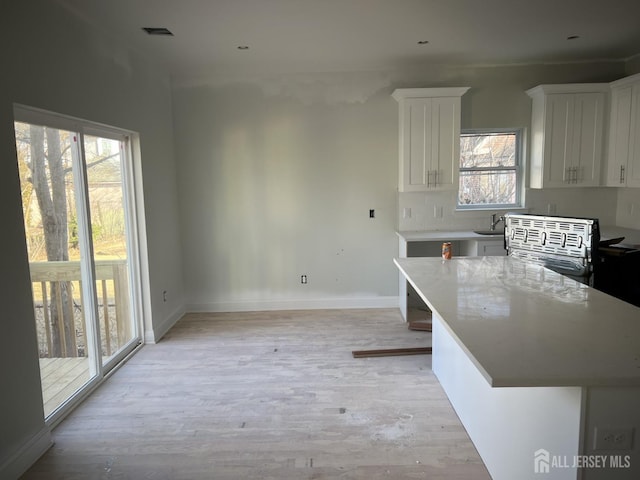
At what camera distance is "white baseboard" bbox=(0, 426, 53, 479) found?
2141 millimetres

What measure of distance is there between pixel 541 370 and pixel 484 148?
3.95m

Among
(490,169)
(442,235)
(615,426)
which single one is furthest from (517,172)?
(615,426)

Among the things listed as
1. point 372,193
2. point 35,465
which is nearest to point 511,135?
point 372,193

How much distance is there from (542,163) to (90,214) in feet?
14.2

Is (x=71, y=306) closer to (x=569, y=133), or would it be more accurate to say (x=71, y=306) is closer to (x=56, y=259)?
(x=56, y=259)

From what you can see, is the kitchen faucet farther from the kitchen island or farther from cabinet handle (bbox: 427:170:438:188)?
the kitchen island

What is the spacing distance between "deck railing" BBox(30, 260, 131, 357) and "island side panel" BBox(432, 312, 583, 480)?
254 centimetres

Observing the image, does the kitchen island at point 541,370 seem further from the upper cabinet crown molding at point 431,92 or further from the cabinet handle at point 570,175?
the upper cabinet crown molding at point 431,92

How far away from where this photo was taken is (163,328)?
4.34 metres

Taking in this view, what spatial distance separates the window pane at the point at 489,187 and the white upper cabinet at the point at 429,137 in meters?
0.39

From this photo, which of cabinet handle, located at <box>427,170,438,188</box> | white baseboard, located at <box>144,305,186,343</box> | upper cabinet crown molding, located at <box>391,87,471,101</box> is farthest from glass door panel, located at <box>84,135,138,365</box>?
cabinet handle, located at <box>427,170,438,188</box>

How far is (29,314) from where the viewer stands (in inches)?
93.0

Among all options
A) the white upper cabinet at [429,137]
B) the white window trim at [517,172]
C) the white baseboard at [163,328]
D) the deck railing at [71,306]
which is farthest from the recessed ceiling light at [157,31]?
the white window trim at [517,172]

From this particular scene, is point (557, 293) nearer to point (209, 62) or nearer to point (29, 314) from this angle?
point (29, 314)
